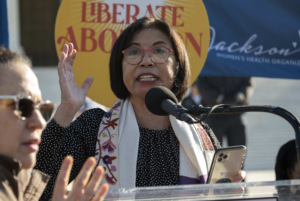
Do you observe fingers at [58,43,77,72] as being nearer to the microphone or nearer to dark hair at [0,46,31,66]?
the microphone

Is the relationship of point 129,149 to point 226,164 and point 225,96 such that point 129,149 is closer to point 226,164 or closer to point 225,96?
point 226,164

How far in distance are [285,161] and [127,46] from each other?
1.04 metres

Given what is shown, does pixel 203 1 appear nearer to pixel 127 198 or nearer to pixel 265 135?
pixel 127 198

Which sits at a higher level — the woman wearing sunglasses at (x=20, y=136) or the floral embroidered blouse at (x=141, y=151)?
the woman wearing sunglasses at (x=20, y=136)

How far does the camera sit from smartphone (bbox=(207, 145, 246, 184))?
2779 millimetres

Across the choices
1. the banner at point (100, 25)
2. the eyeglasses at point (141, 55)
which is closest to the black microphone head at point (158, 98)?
the eyeglasses at point (141, 55)

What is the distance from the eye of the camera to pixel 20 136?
78.5 inches

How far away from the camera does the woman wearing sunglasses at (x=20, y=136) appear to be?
196cm

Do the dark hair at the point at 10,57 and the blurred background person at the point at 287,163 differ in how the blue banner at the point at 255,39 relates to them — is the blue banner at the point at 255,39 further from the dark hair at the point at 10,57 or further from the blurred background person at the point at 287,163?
the dark hair at the point at 10,57

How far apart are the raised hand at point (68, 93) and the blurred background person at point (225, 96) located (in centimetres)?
354

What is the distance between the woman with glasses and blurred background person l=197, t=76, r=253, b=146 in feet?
10.3

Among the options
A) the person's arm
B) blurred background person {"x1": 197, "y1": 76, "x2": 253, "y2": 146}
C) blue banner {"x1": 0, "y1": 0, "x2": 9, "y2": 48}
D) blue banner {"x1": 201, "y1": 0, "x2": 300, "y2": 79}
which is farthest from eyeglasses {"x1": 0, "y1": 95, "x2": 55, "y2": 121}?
blurred background person {"x1": 197, "y1": 76, "x2": 253, "y2": 146}

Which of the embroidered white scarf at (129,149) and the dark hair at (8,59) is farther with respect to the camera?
the embroidered white scarf at (129,149)

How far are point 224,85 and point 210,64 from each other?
2.36m
